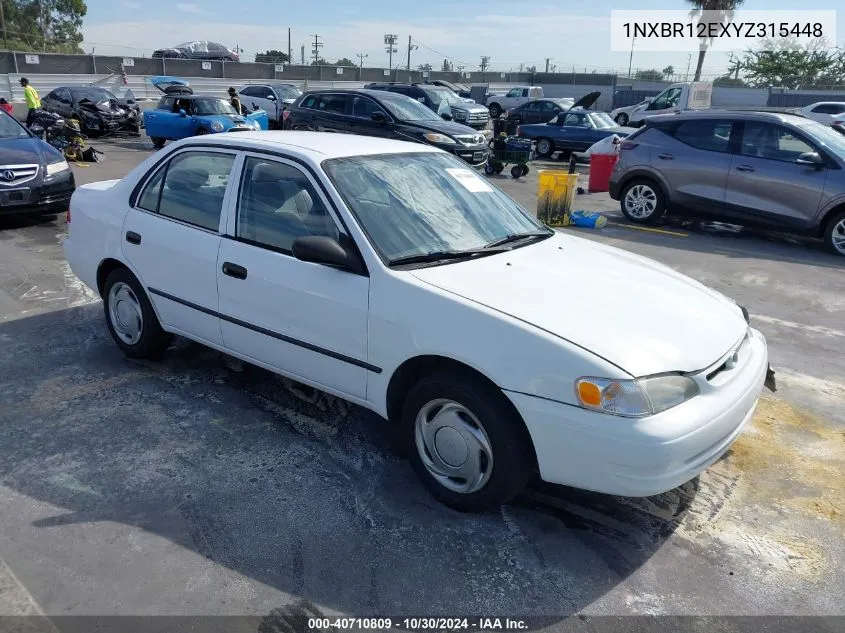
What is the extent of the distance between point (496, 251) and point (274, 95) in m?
21.8

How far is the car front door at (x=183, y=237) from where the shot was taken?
163 inches

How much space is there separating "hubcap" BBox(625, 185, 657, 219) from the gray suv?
2cm

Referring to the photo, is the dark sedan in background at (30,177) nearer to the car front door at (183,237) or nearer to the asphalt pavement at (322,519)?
the asphalt pavement at (322,519)

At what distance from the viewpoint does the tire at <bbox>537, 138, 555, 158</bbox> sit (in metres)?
20.4

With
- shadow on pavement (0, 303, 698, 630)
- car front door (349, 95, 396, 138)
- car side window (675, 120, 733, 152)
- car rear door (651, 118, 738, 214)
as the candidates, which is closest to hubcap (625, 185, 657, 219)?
car rear door (651, 118, 738, 214)

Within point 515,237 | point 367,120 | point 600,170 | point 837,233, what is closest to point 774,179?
point 837,233

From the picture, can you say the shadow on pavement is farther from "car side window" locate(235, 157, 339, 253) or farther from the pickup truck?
the pickup truck

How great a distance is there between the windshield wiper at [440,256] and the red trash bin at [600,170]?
10478 mm

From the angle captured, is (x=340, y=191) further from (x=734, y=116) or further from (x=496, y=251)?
(x=734, y=116)

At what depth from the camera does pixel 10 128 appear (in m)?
9.73

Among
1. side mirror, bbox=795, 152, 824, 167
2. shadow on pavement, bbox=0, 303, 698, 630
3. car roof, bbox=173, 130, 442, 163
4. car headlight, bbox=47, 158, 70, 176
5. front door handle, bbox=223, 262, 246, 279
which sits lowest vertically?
shadow on pavement, bbox=0, 303, 698, 630

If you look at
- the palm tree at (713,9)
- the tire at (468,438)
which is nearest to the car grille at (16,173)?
the tire at (468,438)

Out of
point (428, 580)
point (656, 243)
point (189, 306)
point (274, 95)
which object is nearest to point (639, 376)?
point (428, 580)

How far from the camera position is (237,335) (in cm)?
405
